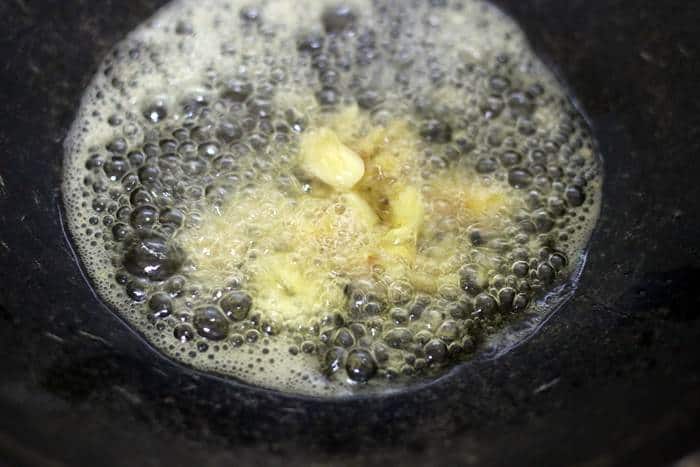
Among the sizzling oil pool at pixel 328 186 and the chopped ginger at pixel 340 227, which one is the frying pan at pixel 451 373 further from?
the chopped ginger at pixel 340 227

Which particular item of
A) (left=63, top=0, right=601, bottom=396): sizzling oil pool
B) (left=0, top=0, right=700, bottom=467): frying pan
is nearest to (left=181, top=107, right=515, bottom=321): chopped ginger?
(left=63, top=0, right=601, bottom=396): sizzling oil pool

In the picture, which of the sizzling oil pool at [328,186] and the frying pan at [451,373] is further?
the sizzling oil pool at [328,186]

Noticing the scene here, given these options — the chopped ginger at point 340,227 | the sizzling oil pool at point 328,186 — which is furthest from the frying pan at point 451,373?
the chopped ginger at point 340,227

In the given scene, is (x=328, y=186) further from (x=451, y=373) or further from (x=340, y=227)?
(x=451, y=373)

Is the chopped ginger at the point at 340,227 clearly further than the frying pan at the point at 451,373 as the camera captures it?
Yes

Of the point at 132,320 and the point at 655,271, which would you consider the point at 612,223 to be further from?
the point at 132,320

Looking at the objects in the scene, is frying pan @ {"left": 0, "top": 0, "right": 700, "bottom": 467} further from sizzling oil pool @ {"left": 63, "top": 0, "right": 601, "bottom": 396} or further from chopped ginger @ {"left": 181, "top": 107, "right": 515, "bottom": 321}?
chopped ginger @ {"left": 181, "top": 107, "right": 515, "bottom": 321}

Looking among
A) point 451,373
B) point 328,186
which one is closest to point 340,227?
point 328,186
